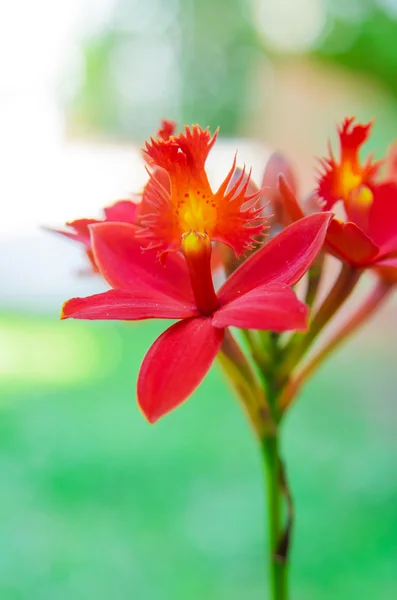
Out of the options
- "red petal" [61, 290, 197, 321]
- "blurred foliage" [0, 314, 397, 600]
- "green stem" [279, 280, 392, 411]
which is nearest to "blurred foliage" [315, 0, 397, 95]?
"blurred foliage" [0, 314, 397, 600]

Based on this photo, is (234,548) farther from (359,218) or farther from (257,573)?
(359,218)

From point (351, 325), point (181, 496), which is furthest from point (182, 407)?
point (351, 325)

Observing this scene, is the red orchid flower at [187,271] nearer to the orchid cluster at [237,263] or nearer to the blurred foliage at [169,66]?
the orchid cluster at [237,263]

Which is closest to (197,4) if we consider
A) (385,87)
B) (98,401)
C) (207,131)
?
(385,87)

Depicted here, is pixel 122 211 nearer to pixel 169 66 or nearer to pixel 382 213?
pixel 382 213

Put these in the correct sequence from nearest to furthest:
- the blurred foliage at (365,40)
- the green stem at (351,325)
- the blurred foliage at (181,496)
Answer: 1. the green stem at (351,325)
2. the blurred foliage at (181,496)
3. the blurred foliage at (365,40)

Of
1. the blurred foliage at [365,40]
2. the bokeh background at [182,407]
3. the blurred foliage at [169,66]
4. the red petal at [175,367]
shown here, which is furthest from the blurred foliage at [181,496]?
the blurred foliage at [169,66]

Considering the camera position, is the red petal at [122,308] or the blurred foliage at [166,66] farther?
the blurred foliage at [166,66]

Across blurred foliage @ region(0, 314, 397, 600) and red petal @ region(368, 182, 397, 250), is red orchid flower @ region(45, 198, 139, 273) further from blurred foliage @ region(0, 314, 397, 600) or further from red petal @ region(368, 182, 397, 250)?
blurred foliage @ region(0, 314, 397, 600)
